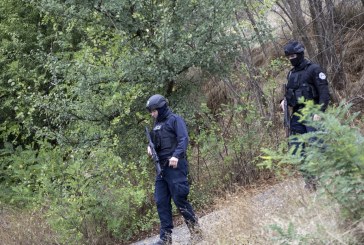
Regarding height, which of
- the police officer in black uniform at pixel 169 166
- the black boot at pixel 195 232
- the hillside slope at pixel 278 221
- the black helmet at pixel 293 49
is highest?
the black helmet at pixel 293 49

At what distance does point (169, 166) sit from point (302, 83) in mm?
1954

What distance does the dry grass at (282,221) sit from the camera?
A: 14.6 ft

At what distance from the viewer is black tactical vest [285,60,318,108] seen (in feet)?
22.5

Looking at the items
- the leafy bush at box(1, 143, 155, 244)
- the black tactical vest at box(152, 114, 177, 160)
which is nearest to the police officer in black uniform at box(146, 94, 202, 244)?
the black tactical vest at box(152, 114, 177, 160)

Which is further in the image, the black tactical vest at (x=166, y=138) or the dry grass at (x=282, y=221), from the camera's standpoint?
the black tactical vest at (x=166, y=138)

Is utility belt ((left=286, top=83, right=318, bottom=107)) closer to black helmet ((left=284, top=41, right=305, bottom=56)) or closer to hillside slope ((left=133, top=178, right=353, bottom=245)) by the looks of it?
black helmet ((left=284, top=41, right=305, bottom=56))

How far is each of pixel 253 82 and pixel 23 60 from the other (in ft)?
18.8

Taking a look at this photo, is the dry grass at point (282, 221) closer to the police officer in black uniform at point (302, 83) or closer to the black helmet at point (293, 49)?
the police officer in black uniform at point (302, 83)

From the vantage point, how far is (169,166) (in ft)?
21.9

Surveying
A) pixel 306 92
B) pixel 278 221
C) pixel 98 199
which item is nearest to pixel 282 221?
pixel 278 221

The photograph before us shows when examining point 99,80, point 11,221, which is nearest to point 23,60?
point 11,221

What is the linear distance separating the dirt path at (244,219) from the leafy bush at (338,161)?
109cm

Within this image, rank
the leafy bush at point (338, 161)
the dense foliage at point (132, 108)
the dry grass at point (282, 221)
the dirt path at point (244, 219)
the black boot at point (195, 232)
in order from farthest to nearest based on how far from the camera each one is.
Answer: the dense foliage at point (132, 108), the black boot at point (195, 232), the dirt path at point (244, 219), the dry grass at point (282, 221), the leafy bush at point (338, 161)

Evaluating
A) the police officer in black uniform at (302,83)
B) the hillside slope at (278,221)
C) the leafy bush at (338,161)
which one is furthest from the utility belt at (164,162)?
the leafy bush at (338,161)
